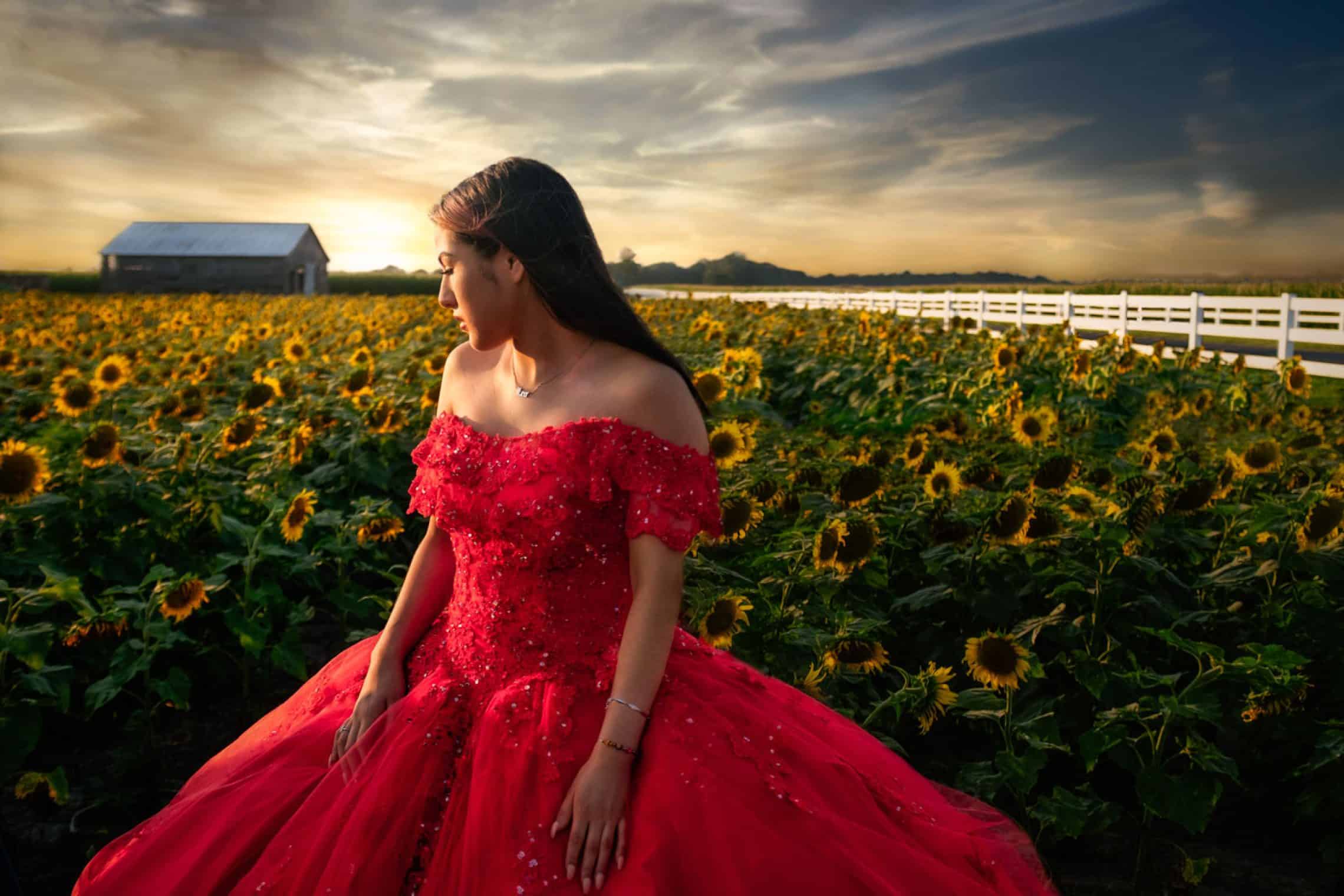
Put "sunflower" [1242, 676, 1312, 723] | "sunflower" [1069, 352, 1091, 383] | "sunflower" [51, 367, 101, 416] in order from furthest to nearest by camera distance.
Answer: "sunflower" [1069, 352, 1091, 383] < "sunflower" [51, 367, 101, 416] < "sunflower" [1242, 676, 1312, 723]

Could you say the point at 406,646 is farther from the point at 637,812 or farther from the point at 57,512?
the point at 57,512

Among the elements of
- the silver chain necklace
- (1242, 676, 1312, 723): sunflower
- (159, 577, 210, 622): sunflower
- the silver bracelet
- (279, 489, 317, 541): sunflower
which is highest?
the silver chain necklace

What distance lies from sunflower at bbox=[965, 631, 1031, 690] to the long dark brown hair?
3.86 feet

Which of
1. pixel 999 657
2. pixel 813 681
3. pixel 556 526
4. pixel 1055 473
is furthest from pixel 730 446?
pixel 556 526

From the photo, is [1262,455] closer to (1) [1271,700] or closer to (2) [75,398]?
(1) [1271,700]

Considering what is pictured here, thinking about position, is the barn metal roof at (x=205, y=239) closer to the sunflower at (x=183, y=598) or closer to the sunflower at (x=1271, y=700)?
the sunflower at (x=183, y=598)

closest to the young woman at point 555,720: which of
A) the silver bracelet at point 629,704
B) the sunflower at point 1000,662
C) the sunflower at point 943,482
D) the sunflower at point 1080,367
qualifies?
the silver bracelet at point 629,704

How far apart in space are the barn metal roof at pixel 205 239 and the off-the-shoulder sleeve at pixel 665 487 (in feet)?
168

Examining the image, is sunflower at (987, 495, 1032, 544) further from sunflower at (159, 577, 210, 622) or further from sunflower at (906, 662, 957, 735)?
sunflower at (159, 577, 210, 622)

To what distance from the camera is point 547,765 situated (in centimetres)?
166

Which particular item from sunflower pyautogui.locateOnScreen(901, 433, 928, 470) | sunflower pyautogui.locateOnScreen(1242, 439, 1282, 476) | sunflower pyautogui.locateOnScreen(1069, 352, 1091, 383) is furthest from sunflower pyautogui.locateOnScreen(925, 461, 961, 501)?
sunflower pyautogui.locateOnScreen(1069, 352, 1091, 383)

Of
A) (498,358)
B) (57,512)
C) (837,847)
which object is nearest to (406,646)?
(498,358)

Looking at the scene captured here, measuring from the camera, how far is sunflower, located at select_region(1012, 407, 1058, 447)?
434cm

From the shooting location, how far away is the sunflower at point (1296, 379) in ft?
18.3
